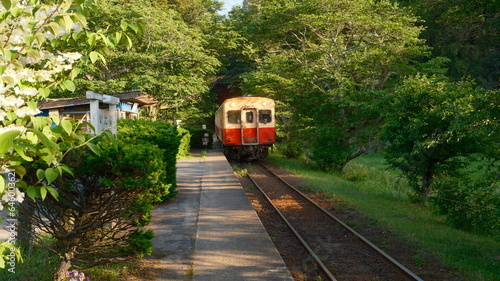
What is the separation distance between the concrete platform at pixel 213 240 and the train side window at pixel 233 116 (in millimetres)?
8456

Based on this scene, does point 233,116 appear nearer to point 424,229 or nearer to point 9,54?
point 424,229

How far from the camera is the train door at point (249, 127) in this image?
792 inches

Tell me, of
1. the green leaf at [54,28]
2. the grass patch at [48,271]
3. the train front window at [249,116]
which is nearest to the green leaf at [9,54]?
the green leaf at [54,28]

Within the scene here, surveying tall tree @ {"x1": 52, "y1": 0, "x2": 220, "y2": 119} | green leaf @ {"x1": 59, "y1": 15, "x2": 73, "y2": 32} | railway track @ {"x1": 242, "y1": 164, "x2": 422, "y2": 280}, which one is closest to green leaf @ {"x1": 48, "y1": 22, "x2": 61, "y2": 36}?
green leaf @ {"x1": 59, "y1": 15, "x2": 73, "y2": 32}

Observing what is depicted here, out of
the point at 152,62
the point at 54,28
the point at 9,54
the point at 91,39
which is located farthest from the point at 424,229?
the point at 152,62

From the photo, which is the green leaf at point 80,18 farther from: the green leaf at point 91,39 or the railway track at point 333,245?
the railway track at point 333,245

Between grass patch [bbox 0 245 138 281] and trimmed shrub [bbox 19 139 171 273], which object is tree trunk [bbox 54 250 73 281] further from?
grass patch [bbox 0 245 138 281]

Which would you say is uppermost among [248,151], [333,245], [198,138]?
[198,138]

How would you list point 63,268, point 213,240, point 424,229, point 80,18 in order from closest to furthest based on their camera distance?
point 80,18 < point 63,268 < point 213,240 < point 424,229

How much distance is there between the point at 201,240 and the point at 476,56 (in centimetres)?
3447

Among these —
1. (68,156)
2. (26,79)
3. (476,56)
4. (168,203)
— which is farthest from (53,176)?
(476,56)

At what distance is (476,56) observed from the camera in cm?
3412

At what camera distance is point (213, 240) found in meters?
7.09

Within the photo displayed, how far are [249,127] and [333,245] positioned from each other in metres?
12.9
